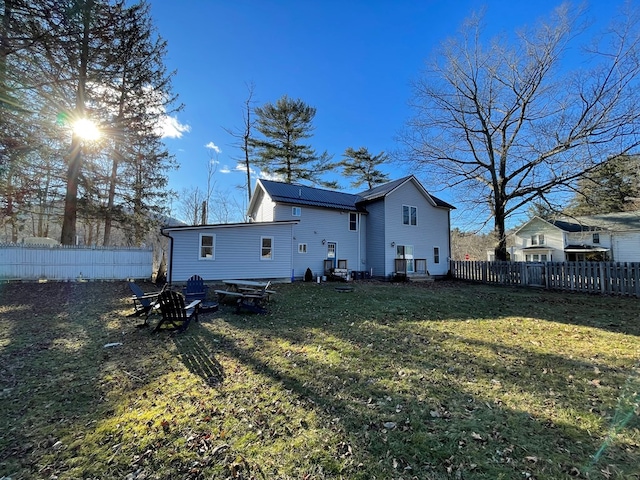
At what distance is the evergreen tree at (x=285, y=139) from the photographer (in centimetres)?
2675

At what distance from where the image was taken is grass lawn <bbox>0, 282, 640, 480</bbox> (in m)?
2.58

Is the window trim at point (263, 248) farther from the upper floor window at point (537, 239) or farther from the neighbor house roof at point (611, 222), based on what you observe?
the upper floor window at point (537, 239)

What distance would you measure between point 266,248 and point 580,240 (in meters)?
32.7

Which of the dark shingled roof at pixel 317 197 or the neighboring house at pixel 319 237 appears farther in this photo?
the dark shingled roof at pixel 317 197

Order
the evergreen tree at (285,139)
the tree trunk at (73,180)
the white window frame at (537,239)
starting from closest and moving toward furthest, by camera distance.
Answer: the tree trunk at (73,180), the evergreen tree at (285,139), the white window frame at (537,239)

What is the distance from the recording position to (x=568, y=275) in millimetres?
13195

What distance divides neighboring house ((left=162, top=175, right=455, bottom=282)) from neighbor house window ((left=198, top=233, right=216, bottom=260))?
5 cm

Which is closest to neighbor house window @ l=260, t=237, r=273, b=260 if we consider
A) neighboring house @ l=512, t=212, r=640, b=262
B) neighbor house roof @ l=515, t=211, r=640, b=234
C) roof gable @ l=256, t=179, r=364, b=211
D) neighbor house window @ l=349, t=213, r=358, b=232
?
roof gable @ l=256, t=179, r=364, b=211

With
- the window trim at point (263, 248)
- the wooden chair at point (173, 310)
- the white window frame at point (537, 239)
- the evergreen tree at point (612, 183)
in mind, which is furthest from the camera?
the white window frame at point (537, 239)

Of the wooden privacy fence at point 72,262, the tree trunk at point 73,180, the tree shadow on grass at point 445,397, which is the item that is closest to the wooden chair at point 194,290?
the tree shadow on grass at point 445,397

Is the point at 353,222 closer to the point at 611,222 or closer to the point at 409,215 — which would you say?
the point at 409,215

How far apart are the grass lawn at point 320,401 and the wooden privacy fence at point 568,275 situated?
558 centimetres

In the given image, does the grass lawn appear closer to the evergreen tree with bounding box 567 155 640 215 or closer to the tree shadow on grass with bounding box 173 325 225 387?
the tree shadow on grass with bounding box 173 325 225 387

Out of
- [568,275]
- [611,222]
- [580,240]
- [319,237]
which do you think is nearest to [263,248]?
[319,237]
